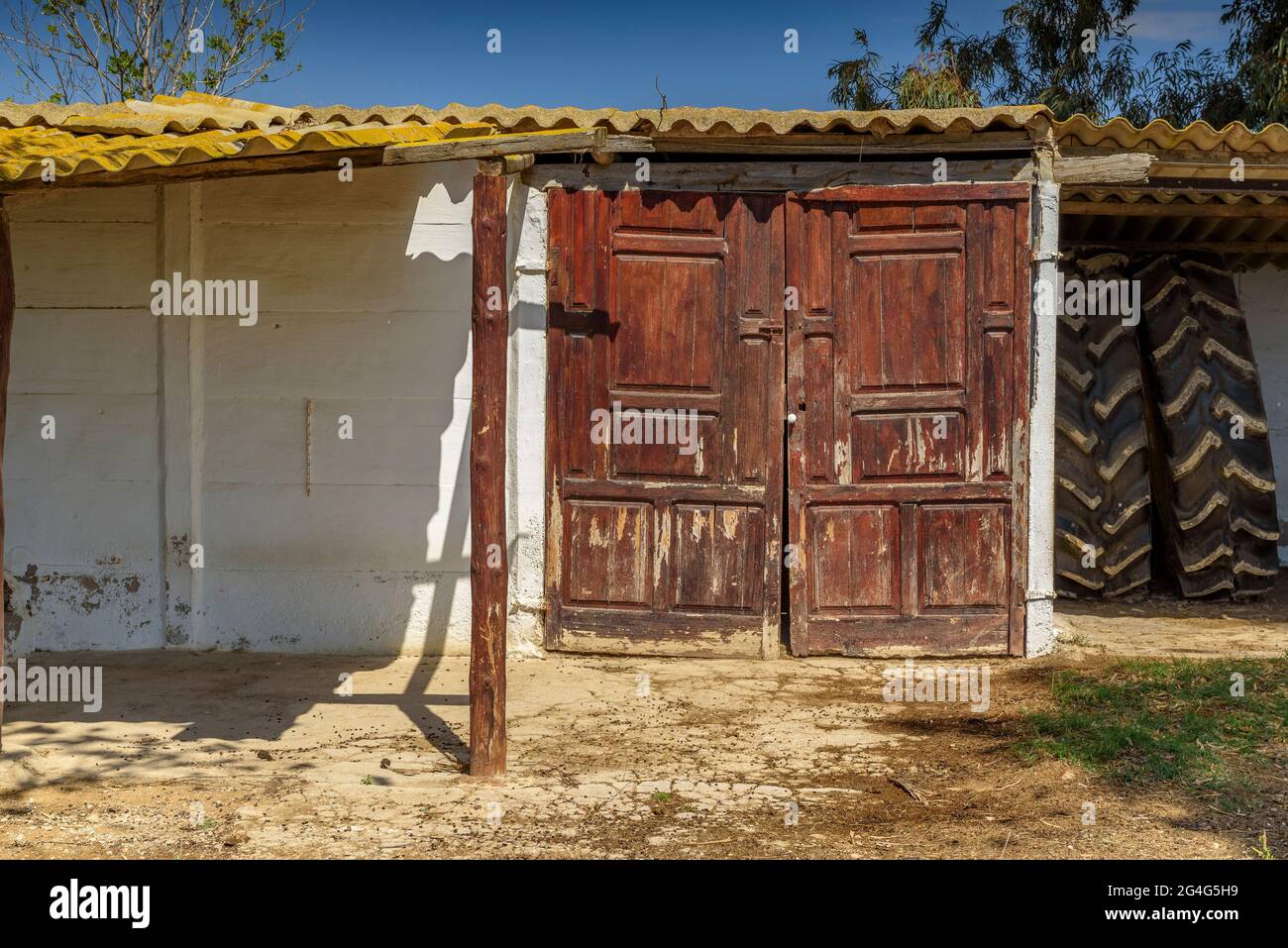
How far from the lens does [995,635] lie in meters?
6.42

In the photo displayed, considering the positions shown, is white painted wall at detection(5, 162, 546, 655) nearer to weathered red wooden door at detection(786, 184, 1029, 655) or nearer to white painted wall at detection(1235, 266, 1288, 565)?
weathered red wooden door at detection(786, 184, 1029, 655)

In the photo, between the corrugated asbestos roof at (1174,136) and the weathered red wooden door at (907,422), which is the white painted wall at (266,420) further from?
the corrugated asbestos roof at (1174,136)

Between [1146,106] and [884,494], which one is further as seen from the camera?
[1146,106]

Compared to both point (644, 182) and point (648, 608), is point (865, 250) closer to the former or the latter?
point (644, 182)

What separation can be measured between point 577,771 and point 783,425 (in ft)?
8.15

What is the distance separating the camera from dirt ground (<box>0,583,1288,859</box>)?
12.7ft

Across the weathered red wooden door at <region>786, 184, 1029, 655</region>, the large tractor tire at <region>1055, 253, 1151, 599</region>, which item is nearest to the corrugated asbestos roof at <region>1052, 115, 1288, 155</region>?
the weathered red wooden door at <region>786, 184, 1029, 655</region>

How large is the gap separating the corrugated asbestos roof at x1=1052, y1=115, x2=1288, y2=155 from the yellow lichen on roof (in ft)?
9.86

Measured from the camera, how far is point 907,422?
6.38 meters

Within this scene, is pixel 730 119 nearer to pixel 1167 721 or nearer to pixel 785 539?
pixel 785 539

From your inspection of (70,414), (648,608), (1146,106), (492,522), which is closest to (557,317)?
(648,608)

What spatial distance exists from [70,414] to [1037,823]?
5.34 meters

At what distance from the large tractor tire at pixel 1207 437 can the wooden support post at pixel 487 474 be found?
16.7 feet

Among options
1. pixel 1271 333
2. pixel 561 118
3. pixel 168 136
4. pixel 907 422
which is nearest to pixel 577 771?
pixel 907 422
